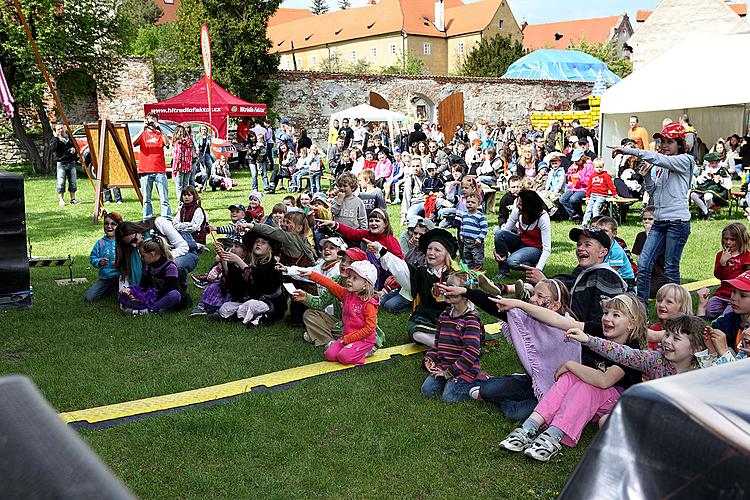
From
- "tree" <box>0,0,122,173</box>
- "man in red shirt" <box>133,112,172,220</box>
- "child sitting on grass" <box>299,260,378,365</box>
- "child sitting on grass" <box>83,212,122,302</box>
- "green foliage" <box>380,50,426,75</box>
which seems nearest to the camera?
"child sitting on grass" <box>299,260,378,365</box>

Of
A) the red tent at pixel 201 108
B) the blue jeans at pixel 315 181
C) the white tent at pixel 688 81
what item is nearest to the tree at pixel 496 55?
the red tent at pixel 201 108

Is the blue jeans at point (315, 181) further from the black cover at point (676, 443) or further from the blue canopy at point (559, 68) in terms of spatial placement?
the blue canopy at point (559, 68)

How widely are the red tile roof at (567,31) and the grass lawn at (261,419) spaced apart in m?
Answer: 88.9

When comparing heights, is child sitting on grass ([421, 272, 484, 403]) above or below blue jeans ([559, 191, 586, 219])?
below

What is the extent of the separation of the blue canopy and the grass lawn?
37346 mm

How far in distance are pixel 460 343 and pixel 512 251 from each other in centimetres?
417

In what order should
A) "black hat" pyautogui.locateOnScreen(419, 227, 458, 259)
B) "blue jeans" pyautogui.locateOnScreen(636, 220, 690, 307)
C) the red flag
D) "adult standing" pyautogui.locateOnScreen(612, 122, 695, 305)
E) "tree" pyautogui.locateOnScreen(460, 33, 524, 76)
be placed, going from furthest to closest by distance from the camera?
"tree" pyautogui.locateOnScreen(460, 33, 524, 76) → the red flag → "blue jeans" pyautogui.locateOnScreen(636, 220, 690, 307) → "adult standing" pyautogui.locateOnScreen(612, 122, 695, 305) → "black hat" pyautogui.locateOnScreen(419, 227, 458, 259)

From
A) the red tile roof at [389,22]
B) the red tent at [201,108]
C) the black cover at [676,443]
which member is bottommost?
the black cover at [676,443]

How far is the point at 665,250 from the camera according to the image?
24.5 ft

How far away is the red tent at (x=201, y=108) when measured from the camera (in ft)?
→ 86.7

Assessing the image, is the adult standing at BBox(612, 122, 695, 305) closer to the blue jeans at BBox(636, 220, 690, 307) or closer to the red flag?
the blue jeans at BBox(636, 220, 690, 307)

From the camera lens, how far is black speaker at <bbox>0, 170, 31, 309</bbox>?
7707mm

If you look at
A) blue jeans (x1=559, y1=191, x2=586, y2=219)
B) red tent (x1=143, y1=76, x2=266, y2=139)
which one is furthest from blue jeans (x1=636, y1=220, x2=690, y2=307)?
red tent (x1=143, y1=76, x2=266, y2=139)

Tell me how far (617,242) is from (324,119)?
2749cm
